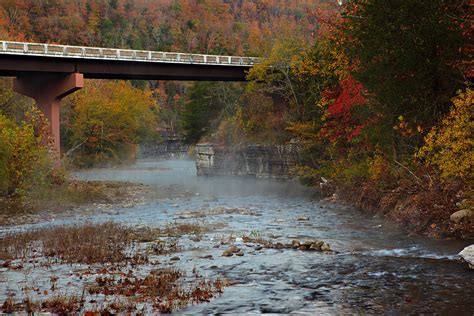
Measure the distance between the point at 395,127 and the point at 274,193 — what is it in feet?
67.4

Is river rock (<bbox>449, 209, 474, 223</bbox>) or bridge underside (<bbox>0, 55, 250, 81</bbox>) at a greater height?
bridge underside (<bbox>0, 55, 250, 81</bbox>)

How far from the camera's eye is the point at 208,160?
72750 millimetres

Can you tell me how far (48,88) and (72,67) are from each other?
11.8 feet

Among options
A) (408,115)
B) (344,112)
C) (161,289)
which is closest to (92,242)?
(161,289)

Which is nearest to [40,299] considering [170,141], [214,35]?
[170,141]

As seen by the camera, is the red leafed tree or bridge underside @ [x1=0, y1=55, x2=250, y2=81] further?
bridge underside @ [x1=0, y1=55, x2=250, y2=81]

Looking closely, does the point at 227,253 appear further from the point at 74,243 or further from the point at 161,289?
the point at 74,243

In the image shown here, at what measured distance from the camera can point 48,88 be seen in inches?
2210

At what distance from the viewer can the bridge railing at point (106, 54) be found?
1951 inches

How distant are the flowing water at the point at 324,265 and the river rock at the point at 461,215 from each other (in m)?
1.46

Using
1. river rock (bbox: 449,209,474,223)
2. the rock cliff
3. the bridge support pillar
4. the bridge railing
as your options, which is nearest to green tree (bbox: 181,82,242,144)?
the rock cliff

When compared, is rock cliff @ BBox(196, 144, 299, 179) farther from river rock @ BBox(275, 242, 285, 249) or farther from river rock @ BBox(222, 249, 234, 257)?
river rock @ BBox(222, 249, 234, 257)

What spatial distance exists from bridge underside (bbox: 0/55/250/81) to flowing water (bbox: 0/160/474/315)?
21.6 metres

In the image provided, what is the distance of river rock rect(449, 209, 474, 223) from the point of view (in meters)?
22.8
